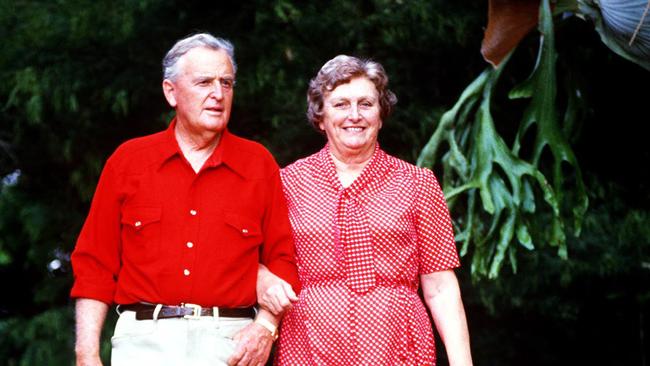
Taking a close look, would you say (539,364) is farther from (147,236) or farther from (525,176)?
(147,236)

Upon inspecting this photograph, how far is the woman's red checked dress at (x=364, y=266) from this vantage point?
313cm

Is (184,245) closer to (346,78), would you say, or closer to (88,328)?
(88,328)

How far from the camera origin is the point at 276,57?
19.4 feet

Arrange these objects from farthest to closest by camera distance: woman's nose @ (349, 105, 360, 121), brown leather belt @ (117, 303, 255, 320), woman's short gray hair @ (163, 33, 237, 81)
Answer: woman's nose @ (349, 105, 360, 121) → woman's short gray hair @ (163, 33, 237, 81) → brown leather belt @ (117, 303, 255, 320)

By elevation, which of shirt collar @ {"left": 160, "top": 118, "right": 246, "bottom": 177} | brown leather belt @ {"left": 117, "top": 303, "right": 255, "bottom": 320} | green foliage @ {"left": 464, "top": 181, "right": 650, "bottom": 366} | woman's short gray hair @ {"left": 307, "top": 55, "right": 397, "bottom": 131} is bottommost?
green foliage @ {"left": 464, "top": 181, "right": 650, "bottom": 366}

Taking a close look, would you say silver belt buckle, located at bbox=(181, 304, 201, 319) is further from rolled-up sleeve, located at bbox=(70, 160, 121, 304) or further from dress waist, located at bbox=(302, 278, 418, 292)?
dress waist, located at bbox=(302, 278, 418, 292)

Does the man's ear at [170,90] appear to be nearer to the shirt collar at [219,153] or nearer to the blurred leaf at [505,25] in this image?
the shirt collar at [219,153]

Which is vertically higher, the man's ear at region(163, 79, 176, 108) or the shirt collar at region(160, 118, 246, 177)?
the man's ear at region(163, 79, 176, 108)

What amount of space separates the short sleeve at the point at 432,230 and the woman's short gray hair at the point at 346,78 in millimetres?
263

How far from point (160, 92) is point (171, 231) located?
10.6 ft

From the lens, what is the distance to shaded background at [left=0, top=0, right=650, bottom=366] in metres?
5.83

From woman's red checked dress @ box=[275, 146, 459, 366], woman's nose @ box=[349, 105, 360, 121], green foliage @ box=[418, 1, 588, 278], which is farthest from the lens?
green foliage @ box=[418, 1, 588, 278]

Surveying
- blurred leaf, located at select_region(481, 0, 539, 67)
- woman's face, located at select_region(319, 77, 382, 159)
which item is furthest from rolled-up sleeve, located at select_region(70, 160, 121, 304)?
blurred leaf, located at select_region(481, 0, 539, 67)

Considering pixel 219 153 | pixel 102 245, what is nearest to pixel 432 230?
pixel 219 153
